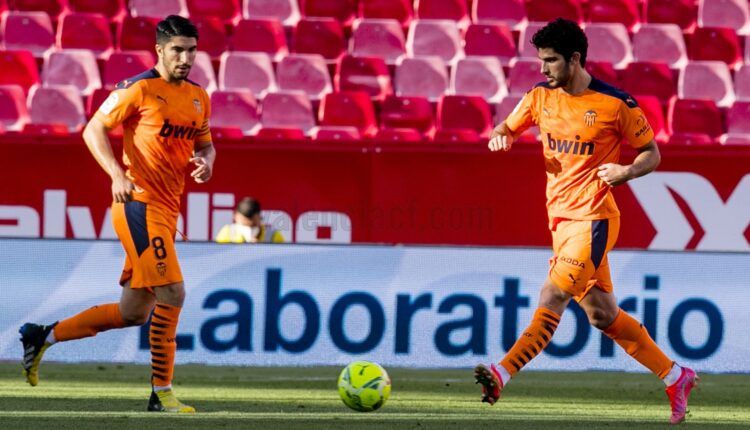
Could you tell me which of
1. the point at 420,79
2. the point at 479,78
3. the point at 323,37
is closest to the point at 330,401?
the point at 420,79

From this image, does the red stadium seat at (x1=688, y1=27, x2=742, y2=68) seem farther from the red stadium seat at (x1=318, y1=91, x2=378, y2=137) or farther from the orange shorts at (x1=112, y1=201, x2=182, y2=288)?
the orange shorts at (x1=112, y1=201, x2=182, y2=288)

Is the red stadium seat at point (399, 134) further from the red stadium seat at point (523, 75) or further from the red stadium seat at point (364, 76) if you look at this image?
the red stadium seat at point (523, 75)

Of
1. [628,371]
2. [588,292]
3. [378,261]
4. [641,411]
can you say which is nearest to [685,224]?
[628,371]

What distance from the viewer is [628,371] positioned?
9.90 m

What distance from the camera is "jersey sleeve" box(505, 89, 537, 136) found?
22.5ft

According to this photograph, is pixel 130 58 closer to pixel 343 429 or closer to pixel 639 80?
pixel 639 80

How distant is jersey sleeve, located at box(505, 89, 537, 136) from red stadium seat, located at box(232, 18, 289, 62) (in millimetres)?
7484

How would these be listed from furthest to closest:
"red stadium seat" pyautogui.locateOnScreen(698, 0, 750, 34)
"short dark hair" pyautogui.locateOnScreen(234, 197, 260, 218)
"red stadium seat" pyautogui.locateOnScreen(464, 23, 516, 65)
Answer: "red stadium seat" pyautogui.locateOnScreen(698, 0, 750, 34), "red stadium seat" pyautogui.locateOnScreen(464, 23, 516, 65), "short dark hair" pyautogui.locateOnScreen(234, 197, 260, 218)

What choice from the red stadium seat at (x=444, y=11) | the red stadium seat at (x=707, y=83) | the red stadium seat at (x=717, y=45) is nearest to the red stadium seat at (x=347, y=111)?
the red stadium seat at (x=444, y=11)

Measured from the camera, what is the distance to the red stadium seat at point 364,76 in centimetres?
1359

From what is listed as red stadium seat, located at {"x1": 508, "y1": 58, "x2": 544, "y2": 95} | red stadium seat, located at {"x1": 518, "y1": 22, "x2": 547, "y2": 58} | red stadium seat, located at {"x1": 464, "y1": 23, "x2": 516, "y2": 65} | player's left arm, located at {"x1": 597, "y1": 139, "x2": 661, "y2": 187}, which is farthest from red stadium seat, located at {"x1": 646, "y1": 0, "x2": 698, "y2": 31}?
player's left arm, located at {"x1": 597, "y1": 139, "x2": 661, "y2": 187}

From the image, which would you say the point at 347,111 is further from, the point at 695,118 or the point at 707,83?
the point at 707,83

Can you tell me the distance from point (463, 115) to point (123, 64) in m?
3.43

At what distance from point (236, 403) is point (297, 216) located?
4411mm
